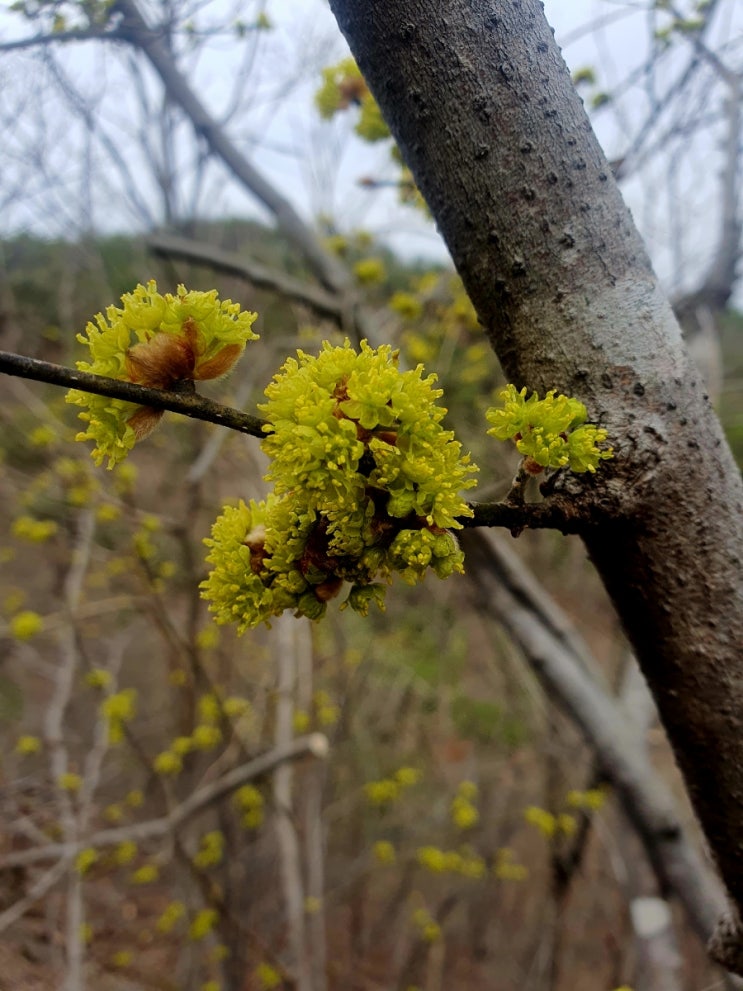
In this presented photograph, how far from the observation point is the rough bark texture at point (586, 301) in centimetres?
60

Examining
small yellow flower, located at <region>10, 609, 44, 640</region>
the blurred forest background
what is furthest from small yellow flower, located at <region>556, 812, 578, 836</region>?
small yellow flower, located at <region>10, 609, 44, 640</region>

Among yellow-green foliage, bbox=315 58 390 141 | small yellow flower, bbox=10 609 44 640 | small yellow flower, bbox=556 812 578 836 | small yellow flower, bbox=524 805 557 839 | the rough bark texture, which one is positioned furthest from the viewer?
small yellow flower, bbox=556 812 578 836

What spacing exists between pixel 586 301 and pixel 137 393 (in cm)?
42

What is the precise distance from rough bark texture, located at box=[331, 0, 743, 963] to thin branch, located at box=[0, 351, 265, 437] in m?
0.29

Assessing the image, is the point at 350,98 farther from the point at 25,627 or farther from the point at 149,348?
the point at 25,627

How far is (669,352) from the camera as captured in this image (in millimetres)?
619

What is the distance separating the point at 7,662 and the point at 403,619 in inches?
106

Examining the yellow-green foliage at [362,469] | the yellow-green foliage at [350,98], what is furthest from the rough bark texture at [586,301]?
the yellow-green foliage at [350,98]

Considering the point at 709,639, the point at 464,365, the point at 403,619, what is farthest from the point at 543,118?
the point at 403,619

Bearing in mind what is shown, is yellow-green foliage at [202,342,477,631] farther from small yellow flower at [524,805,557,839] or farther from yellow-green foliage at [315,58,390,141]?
small yellow flower at [524,805,557,839]

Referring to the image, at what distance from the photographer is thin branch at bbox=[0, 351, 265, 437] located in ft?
1.55

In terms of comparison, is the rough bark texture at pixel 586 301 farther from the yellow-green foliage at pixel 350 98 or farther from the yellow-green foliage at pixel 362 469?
the yellow-green foliage at pixel 350 98

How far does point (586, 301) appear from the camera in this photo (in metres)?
0.61

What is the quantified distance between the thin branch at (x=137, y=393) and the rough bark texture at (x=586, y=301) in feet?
0.96
